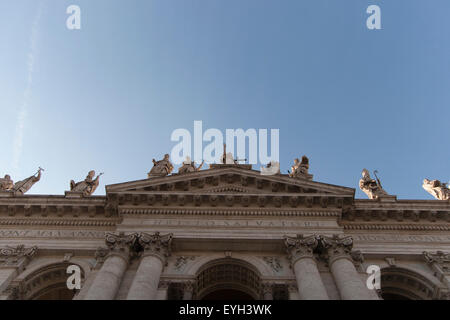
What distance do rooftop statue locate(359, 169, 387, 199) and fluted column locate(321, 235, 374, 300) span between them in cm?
499

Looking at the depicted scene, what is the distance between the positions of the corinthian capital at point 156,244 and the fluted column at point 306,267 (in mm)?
5594

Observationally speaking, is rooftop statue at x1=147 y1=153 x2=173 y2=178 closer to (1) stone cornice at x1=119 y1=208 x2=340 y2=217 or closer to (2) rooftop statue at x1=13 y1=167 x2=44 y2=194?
(1) stone cornice at x1=119 y1=208 x2=340 y2=217

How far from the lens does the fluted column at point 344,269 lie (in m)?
17.3

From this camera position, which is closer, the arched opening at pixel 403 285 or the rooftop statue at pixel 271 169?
the arched opening at pixel 403 285

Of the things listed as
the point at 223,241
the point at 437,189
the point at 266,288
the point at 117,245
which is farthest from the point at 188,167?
the point at 437,189

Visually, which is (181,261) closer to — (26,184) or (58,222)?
(58,222)

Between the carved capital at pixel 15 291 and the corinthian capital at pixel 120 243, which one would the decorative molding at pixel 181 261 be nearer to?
the corinthian capital at pixel 120 243

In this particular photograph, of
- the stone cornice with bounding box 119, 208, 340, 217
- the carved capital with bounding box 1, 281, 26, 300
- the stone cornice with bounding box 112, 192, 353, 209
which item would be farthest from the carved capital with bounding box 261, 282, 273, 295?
the carved capital with bounding box 1, 281, 26, 300

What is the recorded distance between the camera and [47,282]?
68.3 ft

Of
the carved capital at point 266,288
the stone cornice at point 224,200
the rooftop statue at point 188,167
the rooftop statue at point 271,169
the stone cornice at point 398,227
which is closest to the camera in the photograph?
the carved capital at point 266,288

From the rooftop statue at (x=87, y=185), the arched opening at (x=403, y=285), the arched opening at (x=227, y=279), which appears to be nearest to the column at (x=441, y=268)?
the arched opening at (x=403, y=285)

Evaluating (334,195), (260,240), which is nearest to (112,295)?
(260,240)

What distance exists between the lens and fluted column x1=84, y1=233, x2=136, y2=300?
678 inches

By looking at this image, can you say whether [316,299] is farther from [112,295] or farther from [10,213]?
[10,213]
